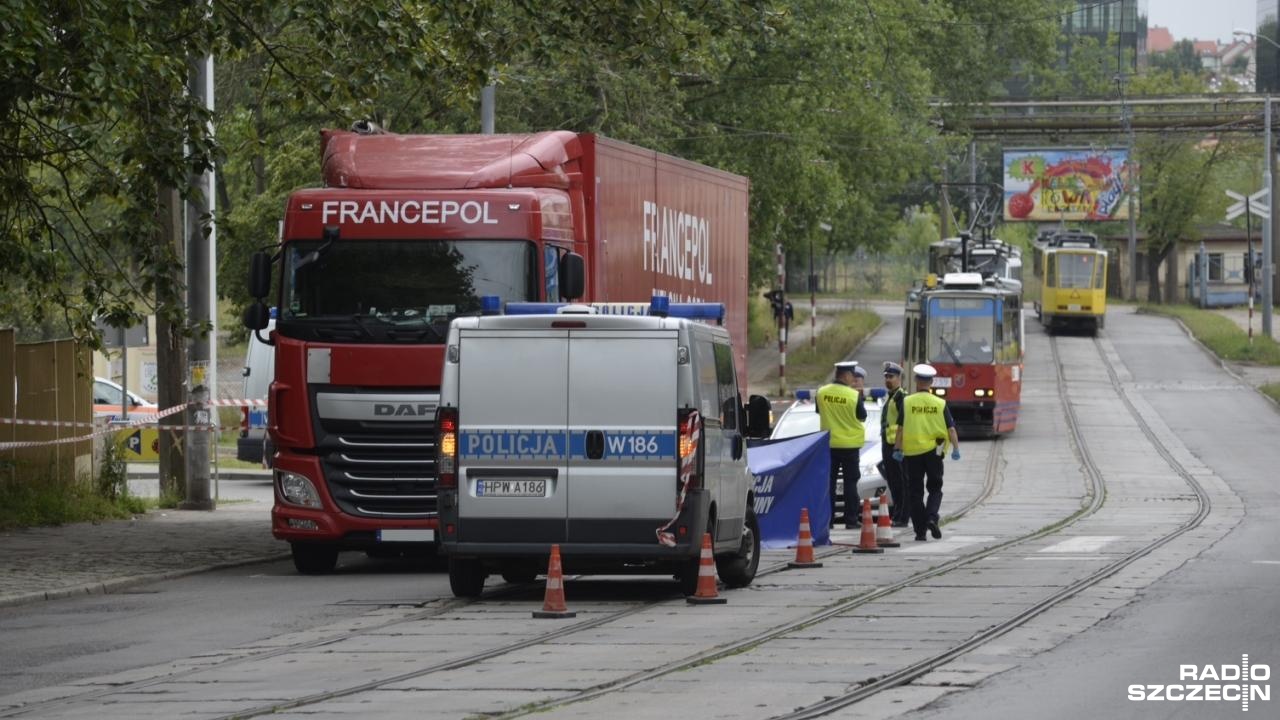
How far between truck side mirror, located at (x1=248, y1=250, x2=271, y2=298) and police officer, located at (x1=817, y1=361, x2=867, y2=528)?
283 inches

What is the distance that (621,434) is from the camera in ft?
46.0

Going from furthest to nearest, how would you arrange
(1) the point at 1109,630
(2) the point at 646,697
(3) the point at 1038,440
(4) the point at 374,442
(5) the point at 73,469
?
(3) the point at 1038,440 < (5) the point at 73,469 < (4) the point at 374,442 < (1) the point at 1109,630 < (2) the point at 646,697

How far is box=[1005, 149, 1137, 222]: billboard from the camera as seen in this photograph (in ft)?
263

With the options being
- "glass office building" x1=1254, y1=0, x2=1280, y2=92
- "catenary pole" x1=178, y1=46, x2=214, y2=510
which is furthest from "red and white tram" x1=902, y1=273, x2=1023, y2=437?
"glass office building" x1=1254, y1=0, x2=1280, y2=92

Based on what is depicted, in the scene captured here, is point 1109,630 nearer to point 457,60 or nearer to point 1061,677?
point 1061,677

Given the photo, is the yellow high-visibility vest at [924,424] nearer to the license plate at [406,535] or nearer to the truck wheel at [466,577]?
the license plate at [406,535]

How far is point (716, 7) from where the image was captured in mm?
21094

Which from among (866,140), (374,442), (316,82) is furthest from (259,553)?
(866,140)

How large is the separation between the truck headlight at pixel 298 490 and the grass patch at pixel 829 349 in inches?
1419

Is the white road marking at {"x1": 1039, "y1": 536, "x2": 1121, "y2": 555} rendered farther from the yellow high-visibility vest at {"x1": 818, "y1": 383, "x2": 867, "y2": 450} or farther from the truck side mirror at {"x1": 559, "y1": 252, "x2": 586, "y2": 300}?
the truck side mirror at {"x1": 559, "y1": 252, "x2": 586, "y2": 300}

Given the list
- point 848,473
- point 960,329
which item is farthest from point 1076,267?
point 848,473

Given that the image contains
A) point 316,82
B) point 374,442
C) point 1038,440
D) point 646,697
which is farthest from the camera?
point 1038,440

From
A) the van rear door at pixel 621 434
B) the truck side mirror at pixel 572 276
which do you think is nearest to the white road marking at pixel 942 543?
the truck side mirror at pixel 572 276

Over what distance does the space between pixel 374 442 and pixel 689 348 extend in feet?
12.7
